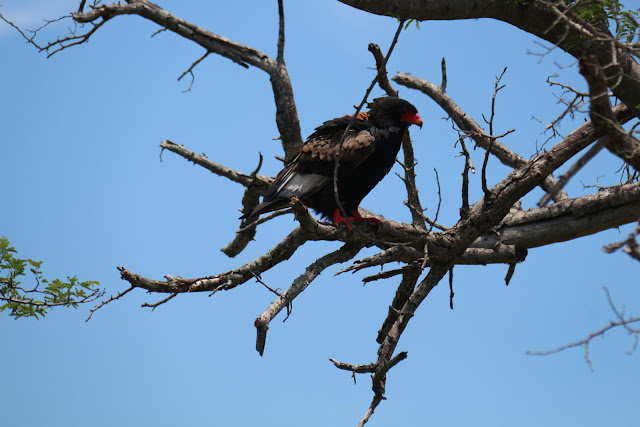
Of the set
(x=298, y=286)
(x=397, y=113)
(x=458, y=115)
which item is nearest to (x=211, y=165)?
(x=397, y=113)

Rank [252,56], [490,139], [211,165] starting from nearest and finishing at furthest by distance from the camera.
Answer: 1. [490,139]
2. [252,56]
3. [211,165]

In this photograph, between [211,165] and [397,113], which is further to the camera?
[211,165]

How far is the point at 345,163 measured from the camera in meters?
5.07

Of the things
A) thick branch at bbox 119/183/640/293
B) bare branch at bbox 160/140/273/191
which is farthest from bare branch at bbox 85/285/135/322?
bare branch at bbox 160/140/273/191

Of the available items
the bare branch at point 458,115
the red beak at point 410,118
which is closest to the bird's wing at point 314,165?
the red beak at point 410,118

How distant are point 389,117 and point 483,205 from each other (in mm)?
1187

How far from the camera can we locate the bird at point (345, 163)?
5058 mm

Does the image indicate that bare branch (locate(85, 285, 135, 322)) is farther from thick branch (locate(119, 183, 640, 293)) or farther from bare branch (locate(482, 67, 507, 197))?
bare branch (locate(482, 67, 507, 197))

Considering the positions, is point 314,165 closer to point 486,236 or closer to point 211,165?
point 486,236

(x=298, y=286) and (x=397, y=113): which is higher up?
(x=397, y=113)

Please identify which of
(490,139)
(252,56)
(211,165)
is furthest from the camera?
(211,165)

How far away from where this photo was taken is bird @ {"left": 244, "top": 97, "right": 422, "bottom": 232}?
16.6 ft

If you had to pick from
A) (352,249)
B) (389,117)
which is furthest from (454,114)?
(352,249)

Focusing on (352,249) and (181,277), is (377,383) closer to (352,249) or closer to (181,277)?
(352,249)
